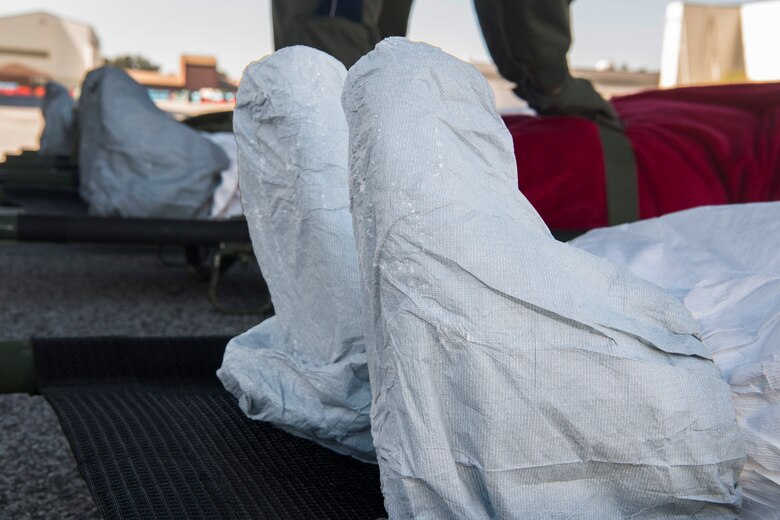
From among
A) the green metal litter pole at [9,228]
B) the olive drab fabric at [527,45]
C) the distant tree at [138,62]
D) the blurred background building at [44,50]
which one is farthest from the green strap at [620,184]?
the distant tree at [138,62]

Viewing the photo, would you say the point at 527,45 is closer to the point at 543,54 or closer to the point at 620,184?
the point at 543,54

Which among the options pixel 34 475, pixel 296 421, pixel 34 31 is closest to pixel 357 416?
pixel 296 421

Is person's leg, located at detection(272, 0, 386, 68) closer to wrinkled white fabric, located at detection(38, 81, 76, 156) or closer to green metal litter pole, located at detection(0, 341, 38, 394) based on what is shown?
green metal litter pole, located at detection(0, 341, 38, 394)

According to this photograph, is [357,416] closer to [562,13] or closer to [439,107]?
[439,107]

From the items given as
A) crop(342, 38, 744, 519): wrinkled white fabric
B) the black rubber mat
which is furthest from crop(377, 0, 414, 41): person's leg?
crop(342, 38, 744, 519): wrinkled white fabric

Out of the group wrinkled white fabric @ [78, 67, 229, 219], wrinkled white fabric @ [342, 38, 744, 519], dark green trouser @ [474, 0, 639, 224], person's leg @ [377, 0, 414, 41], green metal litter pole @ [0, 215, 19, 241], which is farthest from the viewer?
wrinkled white fabric @ [78, 67, 229, 219]

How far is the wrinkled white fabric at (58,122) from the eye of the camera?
451 centimetres

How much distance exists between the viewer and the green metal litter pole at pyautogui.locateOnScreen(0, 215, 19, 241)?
2504mm

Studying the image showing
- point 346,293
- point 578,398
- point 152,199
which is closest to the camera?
point 578,398

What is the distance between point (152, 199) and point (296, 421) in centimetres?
201

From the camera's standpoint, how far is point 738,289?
0.80 m

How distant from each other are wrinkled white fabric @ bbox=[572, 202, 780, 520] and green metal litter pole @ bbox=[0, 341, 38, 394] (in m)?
0.81

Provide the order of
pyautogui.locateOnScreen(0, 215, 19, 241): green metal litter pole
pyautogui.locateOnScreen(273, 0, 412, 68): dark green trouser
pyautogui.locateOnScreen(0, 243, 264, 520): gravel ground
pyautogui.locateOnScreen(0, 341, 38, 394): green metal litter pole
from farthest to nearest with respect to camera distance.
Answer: pyautogui.locateOnScreen(0, 215, 19, 241): green metal litter pole < pyautogui.locateOnScreen(273, 0, 412, 68): dark green trouser < pyautogui.locateOnScreen(0, 243, 264, 520): gravel ground < pyautogui.locateOnScreen(0, 341, 38, 394): green metal litter pole

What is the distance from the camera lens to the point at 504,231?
0.64 metres
